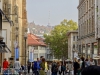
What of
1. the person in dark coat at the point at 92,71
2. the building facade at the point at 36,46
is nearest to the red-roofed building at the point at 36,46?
the building facade at the point at 36,46

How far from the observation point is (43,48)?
6713 inches

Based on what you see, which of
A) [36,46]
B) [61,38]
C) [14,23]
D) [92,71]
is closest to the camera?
[92,71]

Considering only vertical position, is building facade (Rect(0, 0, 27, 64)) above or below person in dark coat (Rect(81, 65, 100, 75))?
above

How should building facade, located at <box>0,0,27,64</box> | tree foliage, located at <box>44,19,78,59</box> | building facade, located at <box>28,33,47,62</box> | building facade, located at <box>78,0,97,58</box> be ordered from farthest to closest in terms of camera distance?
building facade, located at <box>28,33,47,62</box> < tree foliage, located at <box>44,19,78,59</box> < building facade, located at <box>78,0,97,58</box> < building facade, located at <box>0,0,27,64</box>

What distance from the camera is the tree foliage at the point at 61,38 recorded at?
5340 inches

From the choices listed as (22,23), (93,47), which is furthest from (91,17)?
(22,23)

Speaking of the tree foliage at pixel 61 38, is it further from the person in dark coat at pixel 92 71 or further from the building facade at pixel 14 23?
the person in dark coat at pixel 92 71

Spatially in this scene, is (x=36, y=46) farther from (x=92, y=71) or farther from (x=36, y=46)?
(x=92, y=71)

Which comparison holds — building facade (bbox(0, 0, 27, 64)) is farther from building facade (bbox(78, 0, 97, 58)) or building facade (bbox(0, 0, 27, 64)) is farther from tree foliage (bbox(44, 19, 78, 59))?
tree foliage (bbox(44, 19, 78, 59))

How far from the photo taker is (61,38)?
138m

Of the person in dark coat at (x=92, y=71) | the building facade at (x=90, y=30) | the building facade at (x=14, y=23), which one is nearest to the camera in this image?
the person in dark coat at (x=92, y=71)

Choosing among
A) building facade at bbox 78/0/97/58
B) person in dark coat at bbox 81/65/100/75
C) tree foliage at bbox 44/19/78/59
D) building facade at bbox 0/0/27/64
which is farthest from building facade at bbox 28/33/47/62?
person in dark coat at bbox 81/65/100/75

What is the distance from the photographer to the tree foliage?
13562cm

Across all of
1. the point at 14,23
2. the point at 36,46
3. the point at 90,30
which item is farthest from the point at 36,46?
the point at 90,30
